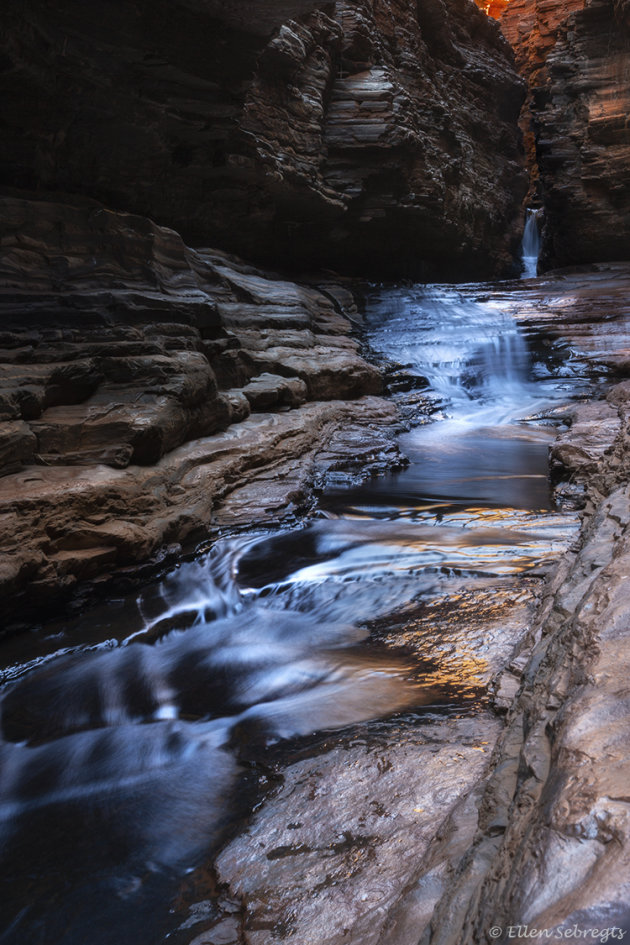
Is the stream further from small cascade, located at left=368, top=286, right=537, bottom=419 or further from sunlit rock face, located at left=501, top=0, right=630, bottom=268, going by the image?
sunlit rock face, located at left=501, top=0, right=630, bottom=268

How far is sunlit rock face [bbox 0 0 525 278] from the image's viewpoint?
25.3ft

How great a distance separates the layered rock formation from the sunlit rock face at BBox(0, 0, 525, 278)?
144 centimetres

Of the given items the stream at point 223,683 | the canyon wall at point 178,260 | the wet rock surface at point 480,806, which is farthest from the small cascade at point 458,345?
the wet rock surface at point 480,806

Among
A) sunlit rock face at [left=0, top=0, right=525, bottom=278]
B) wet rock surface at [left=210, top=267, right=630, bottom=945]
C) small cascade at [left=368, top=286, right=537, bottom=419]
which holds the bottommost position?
wet rock surface at [left=210, top=267, right=630, bottom=945]

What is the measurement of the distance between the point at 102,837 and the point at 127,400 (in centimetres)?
454

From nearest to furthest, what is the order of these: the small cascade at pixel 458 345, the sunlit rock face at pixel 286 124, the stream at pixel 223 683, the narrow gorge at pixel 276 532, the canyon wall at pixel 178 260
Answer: the narrow gorge at pixel 276 532 < the stream at pixel 223 683 < the canyon wall at pixel 178 260 < the sunlit rock face at pixel 286 124 < the small cascade at pixel 458 345

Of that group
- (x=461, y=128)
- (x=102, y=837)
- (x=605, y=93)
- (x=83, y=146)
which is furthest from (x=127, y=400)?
(x=605, y=93)

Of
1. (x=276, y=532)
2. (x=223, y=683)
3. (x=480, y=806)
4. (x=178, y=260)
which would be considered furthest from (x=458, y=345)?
(x=480, y=806)

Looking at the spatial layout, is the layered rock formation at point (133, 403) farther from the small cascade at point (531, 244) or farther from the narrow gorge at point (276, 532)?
the small cascade at point (531, 244)

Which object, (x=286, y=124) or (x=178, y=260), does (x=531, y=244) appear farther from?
(x=178, y=260)

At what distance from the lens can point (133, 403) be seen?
6.21 m

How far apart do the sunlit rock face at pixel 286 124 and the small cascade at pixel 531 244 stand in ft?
3.93

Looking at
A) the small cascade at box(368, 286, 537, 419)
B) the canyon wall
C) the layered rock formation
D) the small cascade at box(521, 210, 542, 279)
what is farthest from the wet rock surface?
the small cascade at box(521, 210, 542, 279)

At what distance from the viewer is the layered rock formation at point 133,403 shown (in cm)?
473
